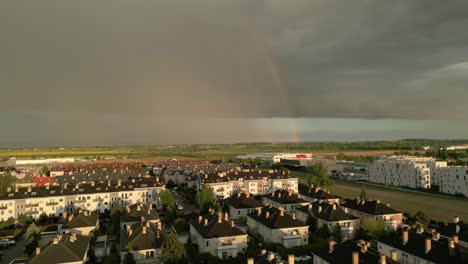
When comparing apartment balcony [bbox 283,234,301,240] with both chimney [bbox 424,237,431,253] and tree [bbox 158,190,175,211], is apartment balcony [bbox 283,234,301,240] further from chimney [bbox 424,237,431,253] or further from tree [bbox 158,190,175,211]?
tree [bbox 158,190,175,211]

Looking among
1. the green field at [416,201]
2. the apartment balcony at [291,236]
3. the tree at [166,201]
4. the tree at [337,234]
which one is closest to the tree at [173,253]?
the apartment balcony at [291,236]

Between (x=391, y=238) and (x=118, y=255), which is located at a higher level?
(x=391, y=238)

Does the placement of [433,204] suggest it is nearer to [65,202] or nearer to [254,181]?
[254,181]

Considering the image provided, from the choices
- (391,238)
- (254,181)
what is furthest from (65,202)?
(391,238)

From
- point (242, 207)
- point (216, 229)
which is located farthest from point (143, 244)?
point (242, 207)

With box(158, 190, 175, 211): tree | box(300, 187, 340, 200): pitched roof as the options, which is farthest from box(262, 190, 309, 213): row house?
box(158, 190, 175, 211): tree
